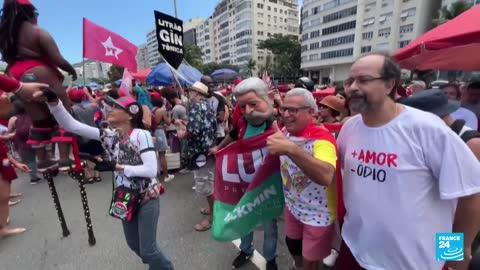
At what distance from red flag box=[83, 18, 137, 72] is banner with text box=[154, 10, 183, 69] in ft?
2.18

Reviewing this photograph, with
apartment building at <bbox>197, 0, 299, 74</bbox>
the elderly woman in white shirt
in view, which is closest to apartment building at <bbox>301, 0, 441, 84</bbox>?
apartment building at <bbox>197, 0, 299, 74</bbox>

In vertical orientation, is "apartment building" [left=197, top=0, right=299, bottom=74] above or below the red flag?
above

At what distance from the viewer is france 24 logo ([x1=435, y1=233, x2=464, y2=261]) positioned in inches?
56.8

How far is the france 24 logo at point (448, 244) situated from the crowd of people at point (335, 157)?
0.04m

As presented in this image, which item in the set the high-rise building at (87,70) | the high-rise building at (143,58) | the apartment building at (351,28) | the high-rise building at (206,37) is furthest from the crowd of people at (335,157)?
the high-rise building at (143,58)

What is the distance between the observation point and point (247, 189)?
224 cm

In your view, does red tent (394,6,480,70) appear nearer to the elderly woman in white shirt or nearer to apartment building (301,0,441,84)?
the elderly woman in white shirt

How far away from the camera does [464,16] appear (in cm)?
279

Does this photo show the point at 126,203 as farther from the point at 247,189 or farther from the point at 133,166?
the point at 247,189

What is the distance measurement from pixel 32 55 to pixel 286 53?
250ft

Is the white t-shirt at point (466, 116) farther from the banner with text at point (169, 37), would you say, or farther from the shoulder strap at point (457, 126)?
the banner with text at point (169, 37)

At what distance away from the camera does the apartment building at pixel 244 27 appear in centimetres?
8275

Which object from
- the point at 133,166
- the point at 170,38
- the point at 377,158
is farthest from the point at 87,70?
the point at 377,158

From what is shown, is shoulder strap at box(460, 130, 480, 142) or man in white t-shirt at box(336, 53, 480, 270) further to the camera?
shoulder strap at box(460, 130, 480, 142)
